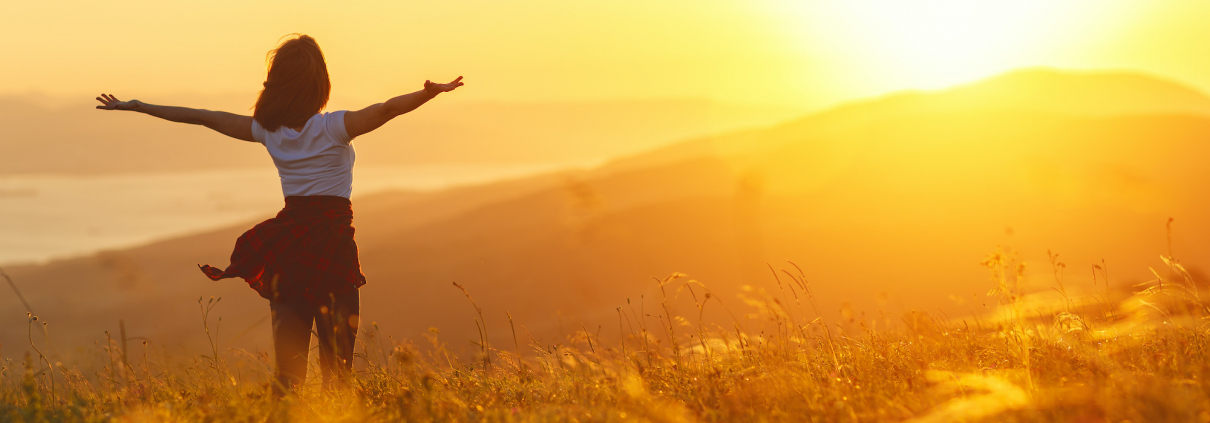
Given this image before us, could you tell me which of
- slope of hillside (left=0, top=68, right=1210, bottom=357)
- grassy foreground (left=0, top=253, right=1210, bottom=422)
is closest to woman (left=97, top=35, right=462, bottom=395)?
grassy foreground (left=0, top=253, right=1210, bottom=422)

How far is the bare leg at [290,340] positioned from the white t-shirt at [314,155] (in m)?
0.56

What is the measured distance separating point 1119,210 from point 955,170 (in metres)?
7.14

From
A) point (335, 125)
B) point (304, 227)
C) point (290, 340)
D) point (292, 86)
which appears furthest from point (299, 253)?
point (292, 86)

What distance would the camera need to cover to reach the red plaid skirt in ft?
11.3

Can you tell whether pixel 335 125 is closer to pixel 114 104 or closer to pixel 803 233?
pixel 114 104

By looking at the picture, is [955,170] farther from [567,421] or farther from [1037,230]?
[567,421]

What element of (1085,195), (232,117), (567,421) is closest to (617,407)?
(567,421)

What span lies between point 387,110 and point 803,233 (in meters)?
28.6

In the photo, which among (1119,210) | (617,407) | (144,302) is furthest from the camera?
(144,302)

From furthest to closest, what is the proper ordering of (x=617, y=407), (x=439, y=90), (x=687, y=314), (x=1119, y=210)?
(x=1119, y=210), (x=687, y=314), (x=439, y=90), (x=617, y=407)

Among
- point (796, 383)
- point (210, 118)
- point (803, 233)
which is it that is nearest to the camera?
point (796, 383)

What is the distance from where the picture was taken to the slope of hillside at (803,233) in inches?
942

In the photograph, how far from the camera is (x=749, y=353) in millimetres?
3873

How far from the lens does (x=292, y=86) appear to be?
343cm
